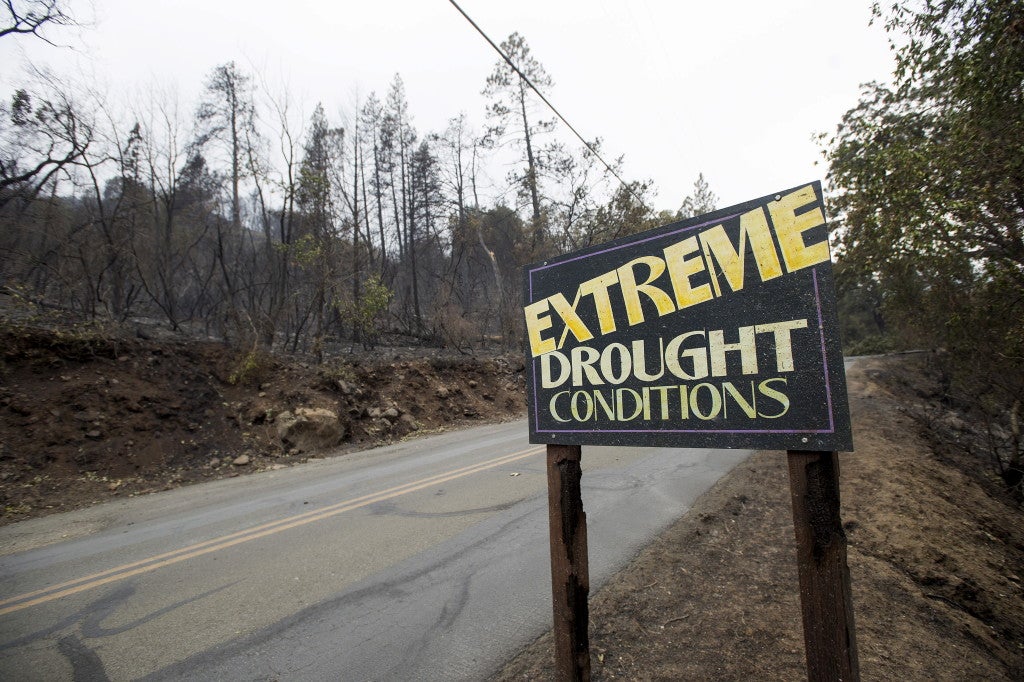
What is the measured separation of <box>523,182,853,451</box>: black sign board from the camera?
1.88 meters

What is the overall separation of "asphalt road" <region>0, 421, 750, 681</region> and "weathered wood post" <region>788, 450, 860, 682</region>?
181 centimetres

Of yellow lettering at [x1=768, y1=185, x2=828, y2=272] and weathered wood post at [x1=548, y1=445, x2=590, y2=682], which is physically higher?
yellow lettering at [x1=768, y1=185, x2=828, y2=272]

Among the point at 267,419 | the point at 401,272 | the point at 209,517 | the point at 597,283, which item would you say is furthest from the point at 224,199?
the point at 597,283

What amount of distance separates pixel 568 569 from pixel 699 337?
1.29 m

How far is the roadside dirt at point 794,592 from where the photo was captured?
9.41ft

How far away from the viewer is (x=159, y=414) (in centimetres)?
1041

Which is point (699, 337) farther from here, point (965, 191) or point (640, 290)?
point (965, 191)

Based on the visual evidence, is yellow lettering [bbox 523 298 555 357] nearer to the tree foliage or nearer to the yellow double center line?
the yellow double center line

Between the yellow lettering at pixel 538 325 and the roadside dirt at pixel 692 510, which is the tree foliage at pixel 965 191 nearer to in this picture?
the roadside dirt at pixel 692 510

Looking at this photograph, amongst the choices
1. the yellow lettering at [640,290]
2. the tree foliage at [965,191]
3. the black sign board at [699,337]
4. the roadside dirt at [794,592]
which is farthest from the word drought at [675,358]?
the tree foliage at [965,191]

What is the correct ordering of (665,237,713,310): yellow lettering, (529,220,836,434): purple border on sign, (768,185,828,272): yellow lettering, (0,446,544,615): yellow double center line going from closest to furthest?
(529,220,836,434): purple border on sign, (768,185,828,272): yellow lettering, (665,237,713,310): yellow lettering, (0,446,544,615): yellow double center line

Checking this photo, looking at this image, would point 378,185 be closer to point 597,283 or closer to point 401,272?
point 401,272

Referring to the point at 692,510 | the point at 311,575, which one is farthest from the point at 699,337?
the point at 692,510

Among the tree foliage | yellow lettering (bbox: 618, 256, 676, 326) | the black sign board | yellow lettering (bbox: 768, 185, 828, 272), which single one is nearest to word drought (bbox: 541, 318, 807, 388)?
the black sign board
